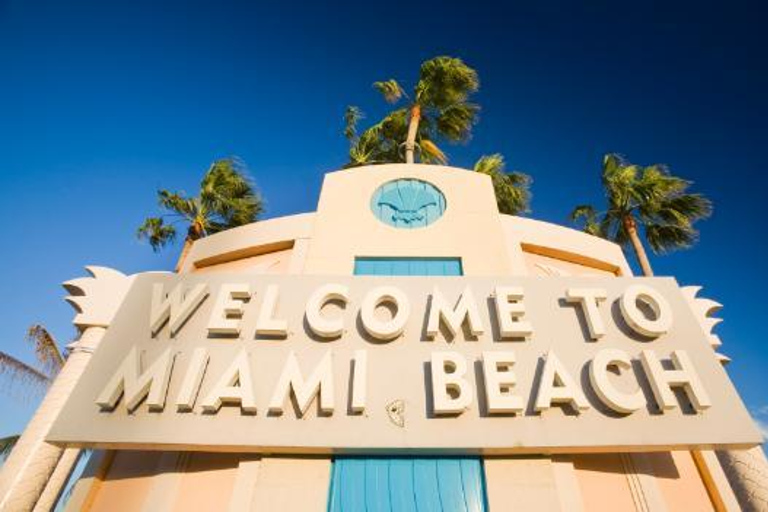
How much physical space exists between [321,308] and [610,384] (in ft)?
13.6

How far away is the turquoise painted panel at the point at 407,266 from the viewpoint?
271 inches

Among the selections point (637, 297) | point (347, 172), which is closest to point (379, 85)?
point (347, 172)

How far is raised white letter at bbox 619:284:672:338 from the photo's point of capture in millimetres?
5625

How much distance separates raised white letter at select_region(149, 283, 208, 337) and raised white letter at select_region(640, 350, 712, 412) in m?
6.56

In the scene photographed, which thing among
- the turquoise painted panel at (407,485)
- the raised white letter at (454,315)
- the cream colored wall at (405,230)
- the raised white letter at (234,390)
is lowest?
the turquoise painted panel at (407,485)

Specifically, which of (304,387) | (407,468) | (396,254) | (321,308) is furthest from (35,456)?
(396,254)

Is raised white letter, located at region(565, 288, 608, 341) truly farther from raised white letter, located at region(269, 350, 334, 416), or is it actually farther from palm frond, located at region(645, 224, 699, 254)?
palm frond, located at region(645, 224, 699, 254)

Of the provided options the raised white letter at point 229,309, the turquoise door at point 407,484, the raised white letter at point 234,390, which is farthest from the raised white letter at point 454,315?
the raised white letter at point 229,309

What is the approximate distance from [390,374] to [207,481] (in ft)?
9.27

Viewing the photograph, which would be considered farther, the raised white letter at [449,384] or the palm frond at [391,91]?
the palm frond at [391,91]

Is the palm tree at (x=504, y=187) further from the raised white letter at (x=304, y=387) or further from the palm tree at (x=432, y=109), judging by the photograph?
the raised white letter at (x=304, y=387)

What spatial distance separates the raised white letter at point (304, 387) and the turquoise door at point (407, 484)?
0.84m

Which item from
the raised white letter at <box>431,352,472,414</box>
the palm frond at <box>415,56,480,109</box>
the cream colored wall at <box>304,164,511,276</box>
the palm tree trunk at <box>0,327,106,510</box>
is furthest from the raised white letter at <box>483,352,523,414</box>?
the palm frond at <box>415,56,480,109</box>

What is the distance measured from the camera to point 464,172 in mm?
8398
